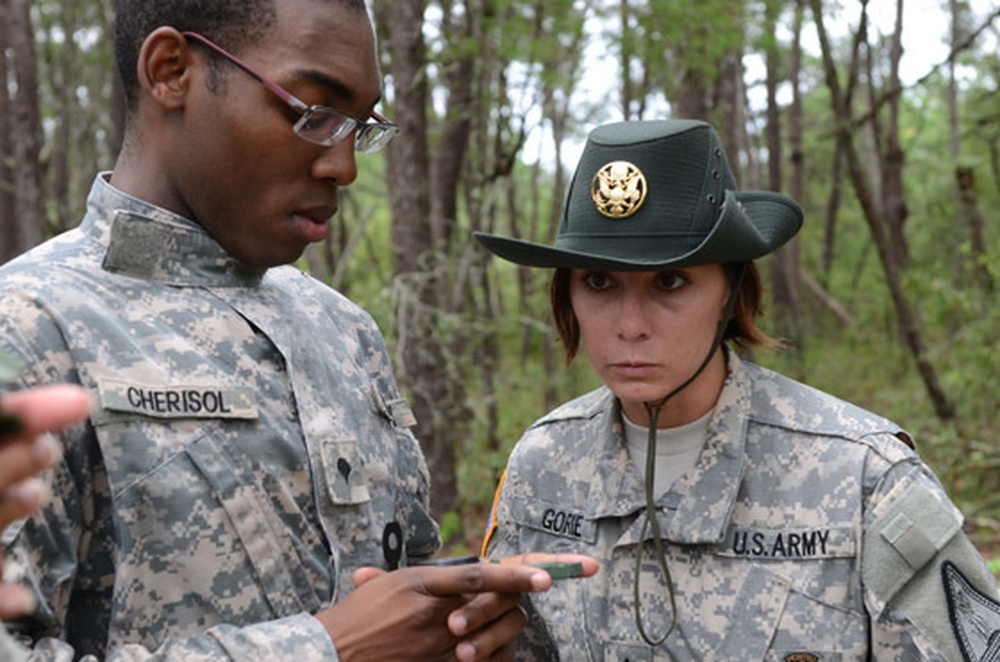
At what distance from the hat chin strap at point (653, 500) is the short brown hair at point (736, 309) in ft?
0.24

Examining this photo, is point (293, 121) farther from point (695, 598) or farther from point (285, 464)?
point (695, 598)

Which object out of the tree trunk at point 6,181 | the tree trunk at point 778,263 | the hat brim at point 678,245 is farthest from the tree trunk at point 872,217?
the tree trunk at point 6,181

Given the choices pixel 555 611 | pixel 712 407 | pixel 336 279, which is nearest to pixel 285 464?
pixel 555 611

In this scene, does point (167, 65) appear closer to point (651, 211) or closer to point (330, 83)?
point (330, 83)

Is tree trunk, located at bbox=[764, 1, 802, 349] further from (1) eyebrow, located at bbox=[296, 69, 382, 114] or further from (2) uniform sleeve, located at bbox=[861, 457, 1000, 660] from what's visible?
(1) eyebrow, located at bbox=[296, 69, 382, 114]

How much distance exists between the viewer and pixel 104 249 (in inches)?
75.7

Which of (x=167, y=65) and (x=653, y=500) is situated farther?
(x=653, y=500)

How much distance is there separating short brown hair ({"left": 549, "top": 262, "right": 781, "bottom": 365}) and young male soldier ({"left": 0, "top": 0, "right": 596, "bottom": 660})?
0.62 meters

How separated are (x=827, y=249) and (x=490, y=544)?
15.9m

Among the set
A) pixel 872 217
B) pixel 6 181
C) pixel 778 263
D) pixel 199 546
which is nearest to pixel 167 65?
pixel 199 546

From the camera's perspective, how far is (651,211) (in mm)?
2355

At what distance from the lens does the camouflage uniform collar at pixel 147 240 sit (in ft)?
6.29

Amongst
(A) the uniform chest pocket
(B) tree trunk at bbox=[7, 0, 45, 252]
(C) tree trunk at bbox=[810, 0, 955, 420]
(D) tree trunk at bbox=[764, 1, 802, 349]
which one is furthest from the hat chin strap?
(D) tree trunk at bbox=[764, 1, 802, 349]

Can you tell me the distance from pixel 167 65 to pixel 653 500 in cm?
137
